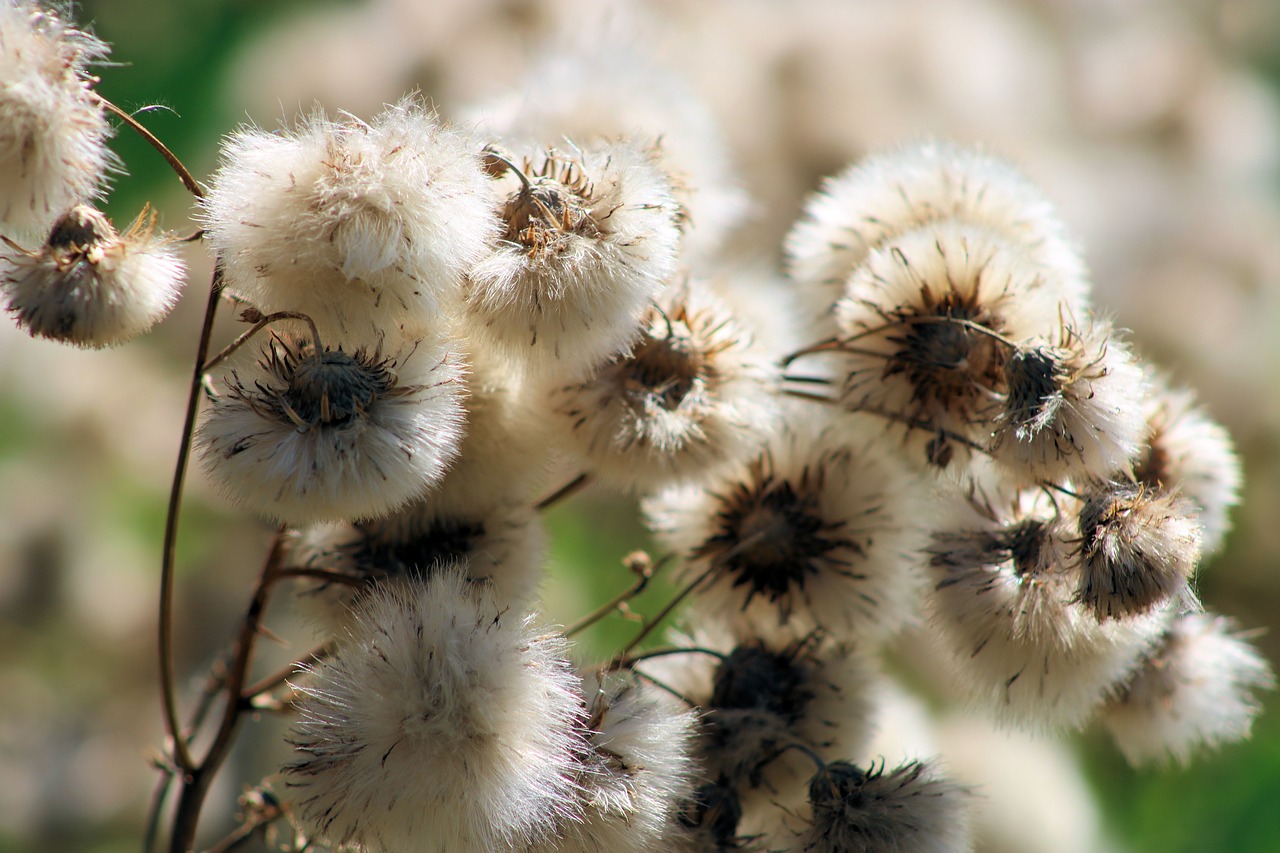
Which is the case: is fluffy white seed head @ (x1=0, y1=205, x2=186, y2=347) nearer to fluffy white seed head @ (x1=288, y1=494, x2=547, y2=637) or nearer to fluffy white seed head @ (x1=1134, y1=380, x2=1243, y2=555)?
fluffy white seed head @ (x1=288, y1=494, x2=547, y2=637)

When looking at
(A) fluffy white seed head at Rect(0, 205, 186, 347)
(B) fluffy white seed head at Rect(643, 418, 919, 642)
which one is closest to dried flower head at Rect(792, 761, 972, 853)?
(B) fluffy white seed head at Rect(643, 418, 919, 642)

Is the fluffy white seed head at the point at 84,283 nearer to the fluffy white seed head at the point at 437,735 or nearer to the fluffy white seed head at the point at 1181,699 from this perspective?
the fluffy white seed head at the point at 437,735

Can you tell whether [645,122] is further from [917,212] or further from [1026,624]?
[1026,624]

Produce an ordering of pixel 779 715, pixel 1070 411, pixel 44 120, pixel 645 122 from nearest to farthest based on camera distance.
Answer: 1. pixel 44 120
2. pixel 1070 411
3. pixel 779 715
4. pixel 645 122

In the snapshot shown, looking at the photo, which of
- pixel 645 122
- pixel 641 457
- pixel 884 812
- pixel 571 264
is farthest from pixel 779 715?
pixel 645 122

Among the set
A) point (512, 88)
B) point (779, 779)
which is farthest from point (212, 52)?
point (779, 779)

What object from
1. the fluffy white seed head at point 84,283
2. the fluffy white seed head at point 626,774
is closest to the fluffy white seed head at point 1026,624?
the fluffy white seed head at point 626,774
